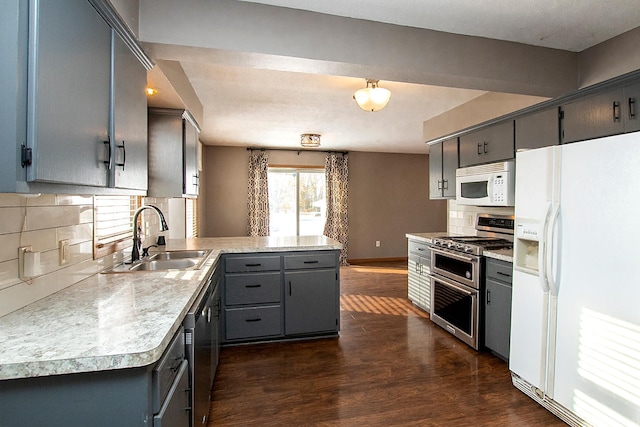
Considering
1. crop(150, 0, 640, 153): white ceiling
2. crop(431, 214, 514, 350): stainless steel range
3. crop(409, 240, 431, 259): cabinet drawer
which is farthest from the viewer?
crop(409, 240, 431, 259): cabinet drawer

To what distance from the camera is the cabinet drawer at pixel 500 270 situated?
2.60 m

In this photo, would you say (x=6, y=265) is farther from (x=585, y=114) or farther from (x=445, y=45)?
(x=585, y=114)

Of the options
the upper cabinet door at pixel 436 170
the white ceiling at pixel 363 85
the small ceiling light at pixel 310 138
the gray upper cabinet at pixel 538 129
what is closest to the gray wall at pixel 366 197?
the white ceiling at pixel 363 85

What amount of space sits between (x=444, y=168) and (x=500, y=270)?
5.63ft

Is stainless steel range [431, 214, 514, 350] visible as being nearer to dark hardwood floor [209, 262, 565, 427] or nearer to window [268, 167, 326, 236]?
dark hardwood floor [209, 262, 565, 427]

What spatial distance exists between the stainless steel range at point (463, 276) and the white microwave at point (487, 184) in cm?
36

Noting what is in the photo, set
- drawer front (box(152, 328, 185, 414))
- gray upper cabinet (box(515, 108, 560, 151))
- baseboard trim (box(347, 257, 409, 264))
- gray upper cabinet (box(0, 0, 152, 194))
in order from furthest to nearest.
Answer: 1. baseboard trim (box(347, 257, 409, 264))
2. gray upper cabinet (box(515, 108, 560, 151))
3. drawer front (box(152, 328, 185, 414))
4. gray upper cabinet (box(0, 0, 152, 194))

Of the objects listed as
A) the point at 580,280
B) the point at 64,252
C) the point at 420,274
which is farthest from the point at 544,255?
the point at 64,252

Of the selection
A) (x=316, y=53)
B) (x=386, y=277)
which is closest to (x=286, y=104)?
(x=316, y=53)

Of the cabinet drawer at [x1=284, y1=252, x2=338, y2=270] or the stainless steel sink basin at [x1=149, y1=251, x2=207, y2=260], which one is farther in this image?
the cabinet drawer at [x1=284, y1=252, x2=338, y2=270]

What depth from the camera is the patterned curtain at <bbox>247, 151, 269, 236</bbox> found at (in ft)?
21.5

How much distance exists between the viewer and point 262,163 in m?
6.58

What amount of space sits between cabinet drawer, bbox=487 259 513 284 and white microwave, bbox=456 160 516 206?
57 centimetres

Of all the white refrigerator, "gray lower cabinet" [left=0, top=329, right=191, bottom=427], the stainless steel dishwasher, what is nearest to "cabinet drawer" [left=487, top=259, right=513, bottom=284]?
the white refrigerator
